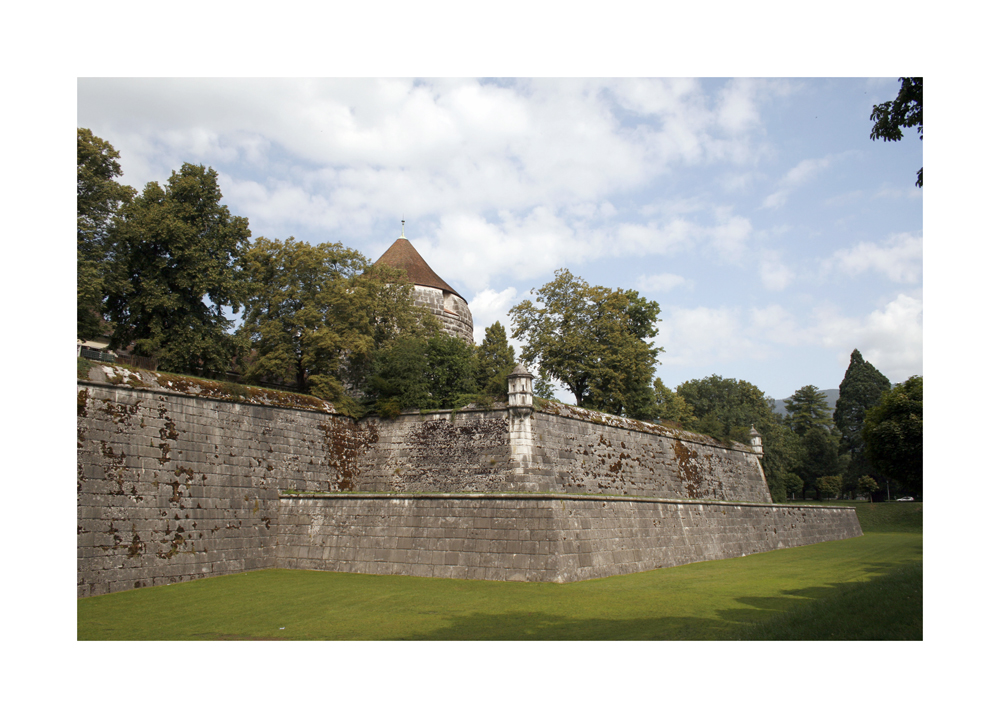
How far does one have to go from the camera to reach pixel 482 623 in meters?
8.20

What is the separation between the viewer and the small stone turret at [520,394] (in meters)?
18.5

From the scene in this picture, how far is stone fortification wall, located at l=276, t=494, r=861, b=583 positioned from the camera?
39.4 ft

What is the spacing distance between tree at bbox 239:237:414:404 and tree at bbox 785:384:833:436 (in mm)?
45580

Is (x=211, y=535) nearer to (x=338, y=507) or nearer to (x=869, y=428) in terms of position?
(x=338, y=507)

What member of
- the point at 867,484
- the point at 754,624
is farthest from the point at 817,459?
the point at 754,624

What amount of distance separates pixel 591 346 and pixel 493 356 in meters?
5.09

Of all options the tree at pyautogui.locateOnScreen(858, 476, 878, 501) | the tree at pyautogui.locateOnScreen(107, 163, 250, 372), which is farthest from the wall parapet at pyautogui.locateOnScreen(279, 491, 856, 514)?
the tree at pyautogui.locateOnScreen(858, 476, 878, 501)

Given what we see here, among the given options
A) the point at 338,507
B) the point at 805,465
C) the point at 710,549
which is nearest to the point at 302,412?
the point at 338,507

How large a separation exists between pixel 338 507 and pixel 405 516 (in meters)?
2.22

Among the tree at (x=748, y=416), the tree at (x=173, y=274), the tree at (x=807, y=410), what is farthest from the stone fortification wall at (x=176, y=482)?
the tree at (x=807, y=410)

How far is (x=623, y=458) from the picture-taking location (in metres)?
22.1

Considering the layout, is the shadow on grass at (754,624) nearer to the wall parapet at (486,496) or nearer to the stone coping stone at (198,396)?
the wall parapet at (486,496)

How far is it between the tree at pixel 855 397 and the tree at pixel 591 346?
27.4 metres

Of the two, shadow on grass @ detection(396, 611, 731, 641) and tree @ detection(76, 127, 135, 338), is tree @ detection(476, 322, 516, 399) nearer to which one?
tree @ detection(76, 127, 135, 338)
